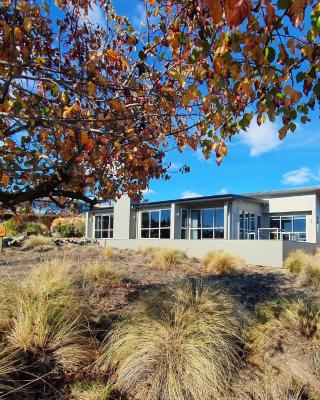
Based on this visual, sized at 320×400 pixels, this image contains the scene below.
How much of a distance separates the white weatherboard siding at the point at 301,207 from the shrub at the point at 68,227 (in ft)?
55.6

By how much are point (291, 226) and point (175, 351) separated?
2190 centimetres

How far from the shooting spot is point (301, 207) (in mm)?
24703

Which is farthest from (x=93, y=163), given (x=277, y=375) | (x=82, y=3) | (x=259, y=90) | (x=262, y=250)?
(x=262, y=250)

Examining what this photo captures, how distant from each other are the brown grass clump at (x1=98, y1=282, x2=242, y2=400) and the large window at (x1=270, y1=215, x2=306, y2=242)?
19.9 meters

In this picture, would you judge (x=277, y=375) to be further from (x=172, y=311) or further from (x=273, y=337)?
(x=172, y=311)

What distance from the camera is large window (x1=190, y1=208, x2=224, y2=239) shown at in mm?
23938

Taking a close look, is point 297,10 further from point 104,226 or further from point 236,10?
point 104,226

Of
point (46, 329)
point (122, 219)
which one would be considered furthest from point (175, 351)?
point (122, 219)

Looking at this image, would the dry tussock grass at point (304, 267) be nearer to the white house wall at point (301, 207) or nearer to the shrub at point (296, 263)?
the shrub at point (296, 263)

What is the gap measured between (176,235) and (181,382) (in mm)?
20608

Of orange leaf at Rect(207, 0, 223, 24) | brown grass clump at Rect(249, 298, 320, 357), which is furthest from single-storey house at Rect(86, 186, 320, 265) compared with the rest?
orange leaf at Rect(207, 0, 223, 24)

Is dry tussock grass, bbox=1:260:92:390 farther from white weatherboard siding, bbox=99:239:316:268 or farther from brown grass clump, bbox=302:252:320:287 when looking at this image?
white weatherboard siding, bbox=99:239:316:268

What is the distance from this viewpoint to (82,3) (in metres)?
4.72

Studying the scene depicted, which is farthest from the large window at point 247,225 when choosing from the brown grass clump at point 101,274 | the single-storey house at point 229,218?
the brown grass clump at point 101,274
